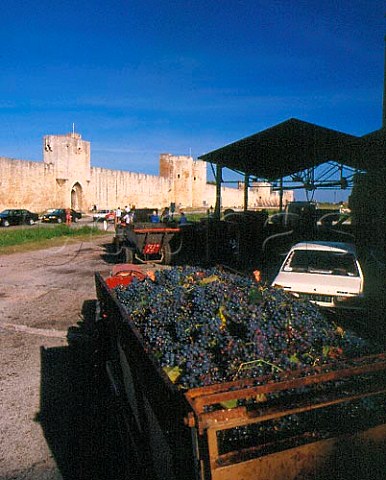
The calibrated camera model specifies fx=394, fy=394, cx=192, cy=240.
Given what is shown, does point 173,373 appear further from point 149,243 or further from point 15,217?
point 15,217

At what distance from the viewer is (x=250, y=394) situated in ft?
5.74

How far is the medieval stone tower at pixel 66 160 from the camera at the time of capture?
4131cm

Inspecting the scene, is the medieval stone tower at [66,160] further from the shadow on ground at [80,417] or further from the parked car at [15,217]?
the shadow on ground at [80,417]

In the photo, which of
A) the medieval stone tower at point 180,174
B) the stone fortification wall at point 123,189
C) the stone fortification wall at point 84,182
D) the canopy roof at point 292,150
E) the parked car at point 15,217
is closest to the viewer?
the canopy roof at point 292,150

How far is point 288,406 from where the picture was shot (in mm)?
1808

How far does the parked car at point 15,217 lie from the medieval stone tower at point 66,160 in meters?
7.70

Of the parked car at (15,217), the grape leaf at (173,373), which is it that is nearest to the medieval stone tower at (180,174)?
the parked car at (15,217)

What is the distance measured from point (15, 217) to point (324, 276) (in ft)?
103

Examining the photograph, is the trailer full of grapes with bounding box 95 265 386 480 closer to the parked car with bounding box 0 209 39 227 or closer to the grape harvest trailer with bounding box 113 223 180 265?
the grape harvest trailer with bounding box 113 223 180 265

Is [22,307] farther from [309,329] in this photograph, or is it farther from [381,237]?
[381,237]

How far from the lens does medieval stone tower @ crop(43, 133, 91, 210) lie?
41312 millimetres

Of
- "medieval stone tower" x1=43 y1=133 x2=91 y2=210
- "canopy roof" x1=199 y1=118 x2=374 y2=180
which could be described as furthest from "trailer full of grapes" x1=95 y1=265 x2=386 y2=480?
"medieval stone tower" x1=43 y1=133 x2=91 y2=210

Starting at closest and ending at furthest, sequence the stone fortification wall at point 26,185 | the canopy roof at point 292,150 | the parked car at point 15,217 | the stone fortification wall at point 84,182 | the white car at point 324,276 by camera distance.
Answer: the white car at point 324,276 < the canopy roof at point 292,150 < the parked car at point 15,217 < the stone fortification wall at point 26,185 < the stone fortification wall at point 84,182

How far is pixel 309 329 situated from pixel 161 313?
112 centimetres
